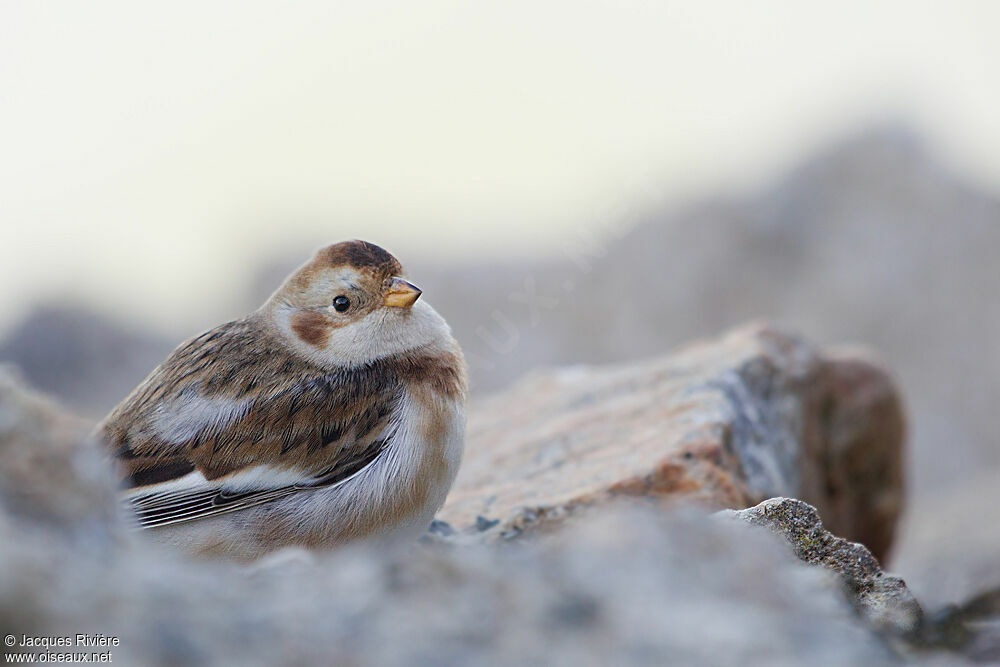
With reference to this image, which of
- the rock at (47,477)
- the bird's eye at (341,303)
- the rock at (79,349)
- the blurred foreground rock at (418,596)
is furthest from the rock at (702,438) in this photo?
the rock at (79,349)

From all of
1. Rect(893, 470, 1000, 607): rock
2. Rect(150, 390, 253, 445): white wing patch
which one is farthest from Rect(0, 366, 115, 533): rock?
Rect(893, 470, 1000, 607): rock

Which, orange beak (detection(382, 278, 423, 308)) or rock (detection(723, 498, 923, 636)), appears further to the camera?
orange beak (detection(382, 278, 423, 308))

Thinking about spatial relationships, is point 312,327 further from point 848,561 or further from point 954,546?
point 954,546

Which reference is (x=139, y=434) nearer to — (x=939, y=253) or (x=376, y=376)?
(x=376, y=376)

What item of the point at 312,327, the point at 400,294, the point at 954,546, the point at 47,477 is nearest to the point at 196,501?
the point at 312,327

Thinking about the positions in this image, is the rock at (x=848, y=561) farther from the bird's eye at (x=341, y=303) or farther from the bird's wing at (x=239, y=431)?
the bird's eye at (x=341, y=303)

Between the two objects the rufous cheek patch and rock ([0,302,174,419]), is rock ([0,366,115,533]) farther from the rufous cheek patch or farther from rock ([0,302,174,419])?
rock ([0,302,174,419])

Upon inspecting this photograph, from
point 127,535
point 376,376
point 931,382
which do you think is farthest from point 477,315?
point 127,535
